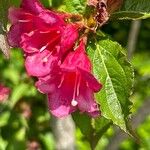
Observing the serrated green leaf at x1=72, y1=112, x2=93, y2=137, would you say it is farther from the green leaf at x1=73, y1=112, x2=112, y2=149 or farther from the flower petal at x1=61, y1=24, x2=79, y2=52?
the flower petal at x1=61, y1=24, x2=79, y2=52

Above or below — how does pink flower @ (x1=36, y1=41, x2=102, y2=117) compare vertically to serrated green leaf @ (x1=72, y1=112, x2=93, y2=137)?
above

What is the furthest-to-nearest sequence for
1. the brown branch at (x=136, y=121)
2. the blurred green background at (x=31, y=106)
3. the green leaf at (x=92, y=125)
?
the blurred green background at (x=31, y=106) → the brown branch at (x=136, y=121) → the green leaf at (x=92, y=125)

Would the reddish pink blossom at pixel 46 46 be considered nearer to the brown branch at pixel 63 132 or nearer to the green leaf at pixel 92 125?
the green leaf at pixel 92 125

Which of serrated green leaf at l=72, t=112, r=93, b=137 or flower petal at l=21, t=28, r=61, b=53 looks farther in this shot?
serrated green leaf at l=72, t=112, r=93, b=137

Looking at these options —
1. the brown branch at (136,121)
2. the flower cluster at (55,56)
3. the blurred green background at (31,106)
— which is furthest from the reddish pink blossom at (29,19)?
the brown branch at (136,121)

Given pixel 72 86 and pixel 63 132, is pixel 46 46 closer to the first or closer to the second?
pixel 72 86

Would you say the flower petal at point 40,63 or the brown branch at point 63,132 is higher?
the flower petal at point 40,63

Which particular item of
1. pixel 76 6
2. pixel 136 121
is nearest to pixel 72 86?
pixel 76 6

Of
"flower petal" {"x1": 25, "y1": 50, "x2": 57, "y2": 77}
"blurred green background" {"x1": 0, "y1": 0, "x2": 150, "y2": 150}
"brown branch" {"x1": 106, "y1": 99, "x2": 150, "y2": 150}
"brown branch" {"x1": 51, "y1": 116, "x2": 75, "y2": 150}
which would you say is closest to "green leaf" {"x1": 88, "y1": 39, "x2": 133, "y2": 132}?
"flower petal" {"x1": 25, "y1": 50, "x2": 57, "y2": 77}
